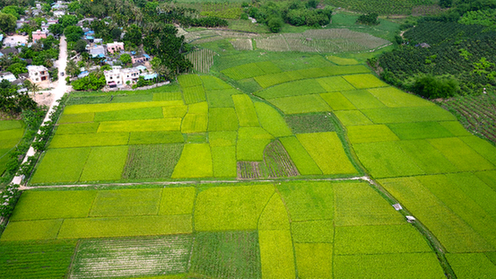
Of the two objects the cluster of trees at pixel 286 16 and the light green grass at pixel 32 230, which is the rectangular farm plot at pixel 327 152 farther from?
the cluster of trees at pixel 286 16

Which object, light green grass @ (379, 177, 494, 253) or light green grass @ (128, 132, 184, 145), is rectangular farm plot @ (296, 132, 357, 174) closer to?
light green grass @ (379, 177, 494, 253)

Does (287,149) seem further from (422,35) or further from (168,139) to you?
(422,35)

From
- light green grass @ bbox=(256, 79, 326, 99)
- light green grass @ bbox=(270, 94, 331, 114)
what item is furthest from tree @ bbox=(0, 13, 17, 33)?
light green grass @ bbox=(270, 94, 331, 114)

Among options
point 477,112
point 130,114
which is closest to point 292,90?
point 130,114

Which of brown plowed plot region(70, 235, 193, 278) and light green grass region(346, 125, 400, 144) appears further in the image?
light green grass region(346, 125, 400, 144)

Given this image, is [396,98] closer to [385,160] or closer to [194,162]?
[385,160]

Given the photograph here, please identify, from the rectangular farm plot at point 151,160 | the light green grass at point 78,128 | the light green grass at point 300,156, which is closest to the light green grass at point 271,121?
the light green grass at point 300,156
